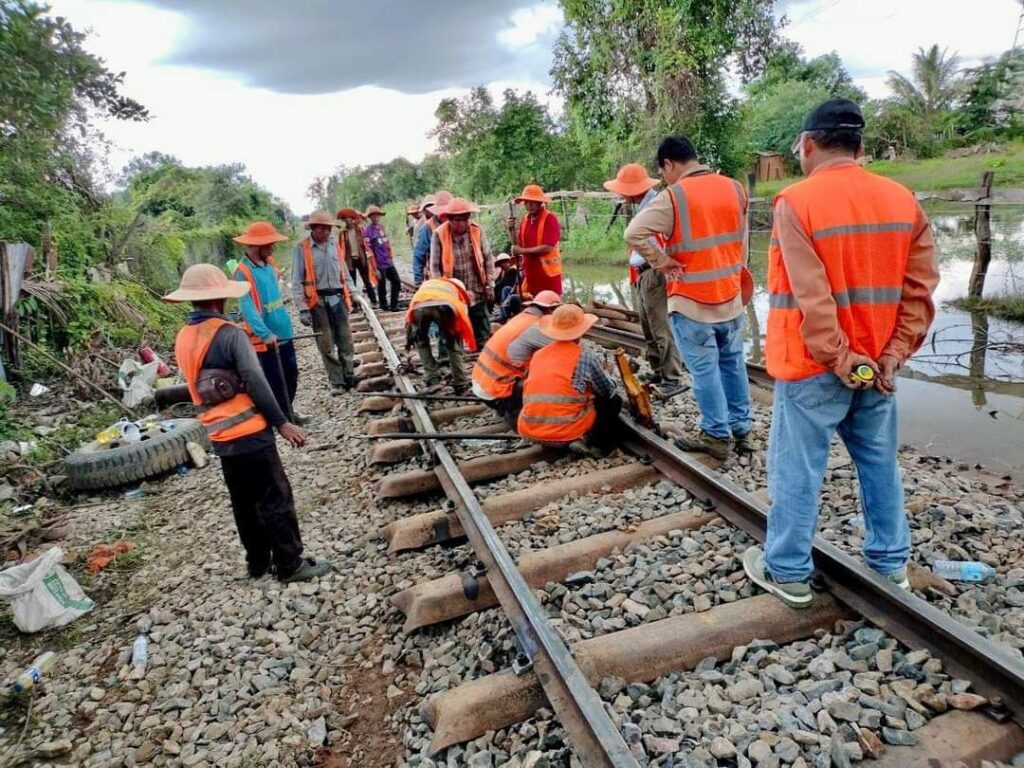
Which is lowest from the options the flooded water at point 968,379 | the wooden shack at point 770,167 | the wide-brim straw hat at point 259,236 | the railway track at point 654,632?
the flooded water at point 968,379

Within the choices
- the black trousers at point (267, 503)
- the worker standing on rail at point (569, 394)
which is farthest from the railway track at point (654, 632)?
the black trousers at point (267, 503)

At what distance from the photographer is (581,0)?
20266 millimetres

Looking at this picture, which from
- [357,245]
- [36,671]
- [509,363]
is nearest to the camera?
[36,671]

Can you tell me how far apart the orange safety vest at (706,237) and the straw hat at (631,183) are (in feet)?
4.47

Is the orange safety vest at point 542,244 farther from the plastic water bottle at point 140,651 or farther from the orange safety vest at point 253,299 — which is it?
the plastic water bottle at point 140,651

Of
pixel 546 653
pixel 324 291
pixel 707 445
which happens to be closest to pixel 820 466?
pixel 546 653

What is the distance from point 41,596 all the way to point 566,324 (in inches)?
141

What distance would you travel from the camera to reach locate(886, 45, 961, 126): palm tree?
41344mm

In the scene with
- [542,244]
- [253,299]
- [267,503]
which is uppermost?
[542,244]

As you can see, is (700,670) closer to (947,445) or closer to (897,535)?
(897,535)

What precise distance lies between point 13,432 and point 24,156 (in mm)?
4032

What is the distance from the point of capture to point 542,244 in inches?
299

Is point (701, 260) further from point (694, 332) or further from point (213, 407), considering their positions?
point (213, 407)

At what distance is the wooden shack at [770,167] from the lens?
40.4 meters
